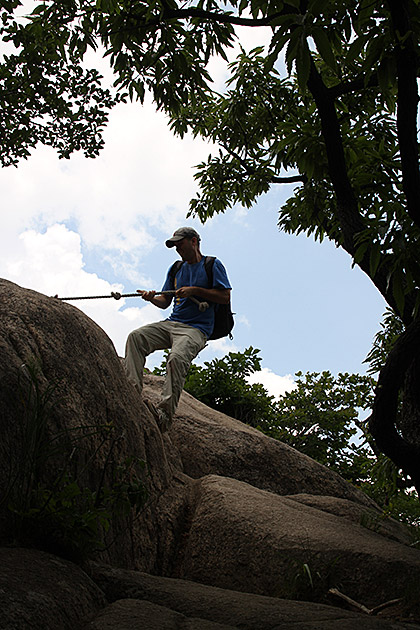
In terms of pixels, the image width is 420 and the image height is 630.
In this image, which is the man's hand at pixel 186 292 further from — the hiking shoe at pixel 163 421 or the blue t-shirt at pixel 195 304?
the hiking shoe at pixel 163 421

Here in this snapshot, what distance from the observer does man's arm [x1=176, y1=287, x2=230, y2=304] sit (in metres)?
6.54

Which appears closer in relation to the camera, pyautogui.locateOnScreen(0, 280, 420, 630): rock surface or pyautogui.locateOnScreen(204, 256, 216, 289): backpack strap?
pyautogui.locateOnScreen(0, 280, 420, 630): rock surface

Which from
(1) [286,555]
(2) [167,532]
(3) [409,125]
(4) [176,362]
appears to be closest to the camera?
(3) [409,125]

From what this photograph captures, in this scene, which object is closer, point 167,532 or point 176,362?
point 167,532

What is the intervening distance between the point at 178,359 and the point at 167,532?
1.77 m

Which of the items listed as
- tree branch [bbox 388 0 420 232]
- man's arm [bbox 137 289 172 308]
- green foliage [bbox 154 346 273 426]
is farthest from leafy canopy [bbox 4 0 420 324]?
green foliage [bbox 154 346 273 426]

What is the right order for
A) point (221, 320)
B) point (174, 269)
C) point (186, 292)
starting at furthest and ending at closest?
point (174, 269)
point (221, 320)
point (186, 292)

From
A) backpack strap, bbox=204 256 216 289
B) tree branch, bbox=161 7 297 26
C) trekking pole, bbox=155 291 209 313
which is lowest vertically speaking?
trekking pole, bbox=155 291 209 313

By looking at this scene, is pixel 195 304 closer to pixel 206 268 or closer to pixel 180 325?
pixel 180 325

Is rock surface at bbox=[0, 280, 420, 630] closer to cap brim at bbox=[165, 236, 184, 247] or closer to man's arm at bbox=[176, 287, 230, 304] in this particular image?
man's arm at bbox=[176, 287, 230, 304]

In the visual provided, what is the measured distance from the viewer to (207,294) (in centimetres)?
659

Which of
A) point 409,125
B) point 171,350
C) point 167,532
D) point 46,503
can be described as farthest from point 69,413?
point 409,125

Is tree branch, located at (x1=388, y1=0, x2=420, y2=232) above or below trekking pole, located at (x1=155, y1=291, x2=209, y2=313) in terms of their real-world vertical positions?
above

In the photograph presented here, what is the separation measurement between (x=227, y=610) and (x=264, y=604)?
0.95ft
